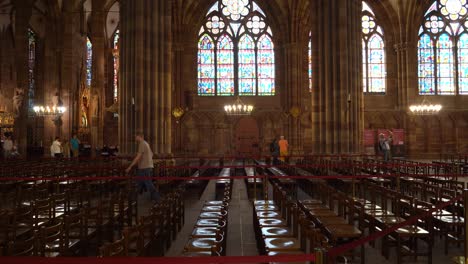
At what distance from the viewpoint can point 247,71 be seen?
35.1 metres

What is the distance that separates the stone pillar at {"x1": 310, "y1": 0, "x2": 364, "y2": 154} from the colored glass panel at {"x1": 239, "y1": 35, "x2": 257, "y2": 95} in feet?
47.6

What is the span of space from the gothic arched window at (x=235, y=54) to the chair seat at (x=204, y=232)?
93.6 ft

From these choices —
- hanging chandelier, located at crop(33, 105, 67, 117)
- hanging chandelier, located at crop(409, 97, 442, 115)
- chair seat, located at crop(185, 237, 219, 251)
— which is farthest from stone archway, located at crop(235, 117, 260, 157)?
chair seat, located at crop(185, 237, 219, 251)

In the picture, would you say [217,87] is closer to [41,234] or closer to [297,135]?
[297,135]

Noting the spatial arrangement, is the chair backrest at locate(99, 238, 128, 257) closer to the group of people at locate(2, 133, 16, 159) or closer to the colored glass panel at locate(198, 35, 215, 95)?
the group of people at locate(2, 133, 16, 159)

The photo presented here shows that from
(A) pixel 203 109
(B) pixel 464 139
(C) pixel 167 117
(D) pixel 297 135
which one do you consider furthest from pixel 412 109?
(C) pixel 167 117

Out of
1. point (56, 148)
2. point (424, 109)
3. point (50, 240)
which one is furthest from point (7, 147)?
point (424, 109)

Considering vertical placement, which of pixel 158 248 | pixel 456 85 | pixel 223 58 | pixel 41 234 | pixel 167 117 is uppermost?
pixel 223 58

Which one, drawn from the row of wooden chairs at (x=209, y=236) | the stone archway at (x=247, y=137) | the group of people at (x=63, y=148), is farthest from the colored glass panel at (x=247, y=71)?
the row of wooden chairs at (x=209, y=236)

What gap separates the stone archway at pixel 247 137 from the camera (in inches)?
1359

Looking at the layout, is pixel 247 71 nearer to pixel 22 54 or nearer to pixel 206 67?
pixel 206 67

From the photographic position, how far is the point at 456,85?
115ft

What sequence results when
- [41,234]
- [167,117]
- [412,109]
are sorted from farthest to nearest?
[412,109]
[167,117]
[41,234]

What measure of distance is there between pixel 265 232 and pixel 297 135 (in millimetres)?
27672
